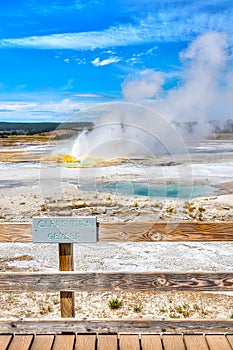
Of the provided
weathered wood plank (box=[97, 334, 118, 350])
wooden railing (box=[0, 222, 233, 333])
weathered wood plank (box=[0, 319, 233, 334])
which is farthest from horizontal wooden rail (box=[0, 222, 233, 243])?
weathered wood plank (box=[97, 334, 118, 350])

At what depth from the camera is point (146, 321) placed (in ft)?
10.0

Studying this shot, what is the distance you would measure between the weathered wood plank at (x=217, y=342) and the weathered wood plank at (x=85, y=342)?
2.73 feet

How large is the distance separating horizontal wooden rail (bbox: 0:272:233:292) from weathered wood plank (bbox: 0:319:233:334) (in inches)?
10.7

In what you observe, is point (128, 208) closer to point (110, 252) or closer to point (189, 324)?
point (110, 252)

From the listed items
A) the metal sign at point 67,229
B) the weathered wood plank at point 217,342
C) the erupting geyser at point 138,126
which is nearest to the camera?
the weathered wood plank at point 217,342

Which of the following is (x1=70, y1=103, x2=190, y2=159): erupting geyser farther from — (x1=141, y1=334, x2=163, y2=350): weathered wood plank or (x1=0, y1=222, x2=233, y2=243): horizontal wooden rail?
(x1=141, y1=334, x2=163, y2=350): weathered wood plank

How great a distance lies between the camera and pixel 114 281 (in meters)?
2.97

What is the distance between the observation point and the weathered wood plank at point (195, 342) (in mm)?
2918

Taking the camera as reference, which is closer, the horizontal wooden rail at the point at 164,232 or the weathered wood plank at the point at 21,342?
the weathered wood plank at the point at 21,342

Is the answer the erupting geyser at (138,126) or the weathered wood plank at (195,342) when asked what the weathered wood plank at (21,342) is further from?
the erupting geyser at (138,126)

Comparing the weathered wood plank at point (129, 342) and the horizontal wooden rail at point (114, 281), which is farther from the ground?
the horizontal wooden rail at point (114, 281)

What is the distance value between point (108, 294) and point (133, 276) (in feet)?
9.12

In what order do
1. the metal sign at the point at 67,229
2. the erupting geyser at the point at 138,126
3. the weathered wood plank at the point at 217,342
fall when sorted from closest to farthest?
the weathered wood plank at the point at 217,342, the metal sign at the point at 67,229, the erupting geyser at the point at 138,126

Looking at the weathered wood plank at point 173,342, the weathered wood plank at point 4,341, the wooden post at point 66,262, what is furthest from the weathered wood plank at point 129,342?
the weathered wood plank at point 4,341
